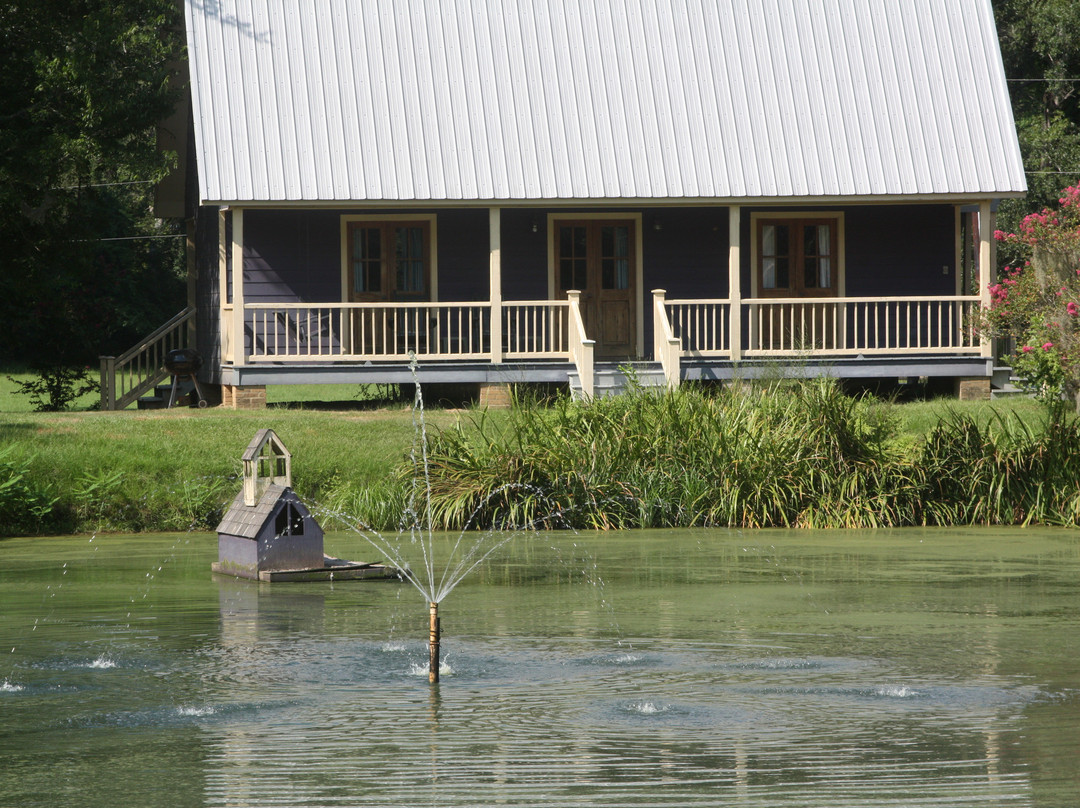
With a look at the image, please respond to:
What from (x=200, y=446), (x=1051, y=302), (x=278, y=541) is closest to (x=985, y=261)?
(x=1051, y=302)

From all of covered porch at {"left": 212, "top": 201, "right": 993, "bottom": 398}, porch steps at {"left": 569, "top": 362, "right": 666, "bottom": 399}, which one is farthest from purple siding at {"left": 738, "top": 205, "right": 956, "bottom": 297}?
porch steps at {"left": 569, "top": 362, "right": 666, "bottom": 399}

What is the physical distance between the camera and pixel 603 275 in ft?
82.9

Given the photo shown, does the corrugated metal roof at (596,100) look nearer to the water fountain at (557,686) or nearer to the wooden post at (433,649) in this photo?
the water fountain at (557,686)

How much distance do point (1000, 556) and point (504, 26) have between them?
44.1ft

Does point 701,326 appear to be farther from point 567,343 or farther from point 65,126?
point 65,126

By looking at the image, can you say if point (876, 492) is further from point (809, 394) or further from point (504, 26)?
point (504, 26)

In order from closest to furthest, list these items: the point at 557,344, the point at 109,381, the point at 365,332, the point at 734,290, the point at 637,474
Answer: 1. the point at 637,474
2. the point at 734,290
3. the point at 109,381
4. the point at 365,332
5. the point at 557,344

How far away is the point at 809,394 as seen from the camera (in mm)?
A: 17984

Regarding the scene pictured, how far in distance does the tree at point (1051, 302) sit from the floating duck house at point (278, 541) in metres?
10.3

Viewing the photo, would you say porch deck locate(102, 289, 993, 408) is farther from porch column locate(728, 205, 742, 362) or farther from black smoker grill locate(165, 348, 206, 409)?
black smoker grill locate(165, 348, 206, 409)

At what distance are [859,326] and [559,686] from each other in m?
17.4

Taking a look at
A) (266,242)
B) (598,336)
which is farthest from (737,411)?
(266,242)

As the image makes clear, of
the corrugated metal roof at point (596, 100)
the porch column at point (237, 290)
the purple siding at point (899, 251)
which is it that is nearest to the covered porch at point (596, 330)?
the porch column at point (237, 290)

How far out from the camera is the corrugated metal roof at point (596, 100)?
23.1 metres
